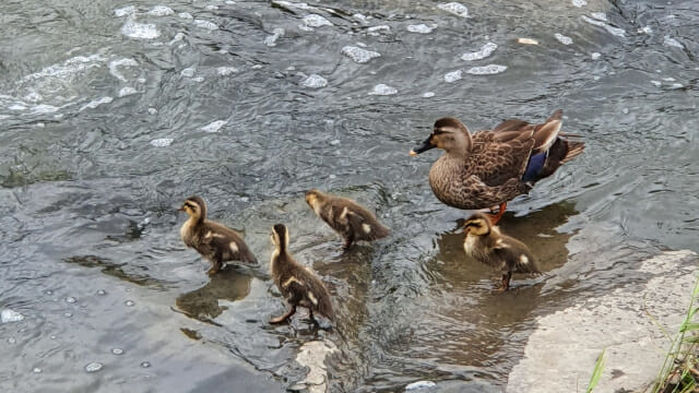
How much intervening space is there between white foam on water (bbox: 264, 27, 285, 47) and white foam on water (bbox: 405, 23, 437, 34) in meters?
1.50

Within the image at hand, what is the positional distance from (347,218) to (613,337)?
212 centimetres

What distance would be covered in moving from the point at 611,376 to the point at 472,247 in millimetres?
1606

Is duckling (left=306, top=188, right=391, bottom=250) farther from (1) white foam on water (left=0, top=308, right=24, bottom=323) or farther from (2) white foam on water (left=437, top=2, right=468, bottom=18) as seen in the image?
(2) white foam on water (left=437, top=2, right=468, bottom=18)

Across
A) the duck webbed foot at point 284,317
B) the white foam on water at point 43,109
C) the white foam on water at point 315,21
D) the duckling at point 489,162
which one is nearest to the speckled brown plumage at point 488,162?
the duckling at point 489,162

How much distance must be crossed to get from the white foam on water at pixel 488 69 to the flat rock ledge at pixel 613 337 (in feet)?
12.5

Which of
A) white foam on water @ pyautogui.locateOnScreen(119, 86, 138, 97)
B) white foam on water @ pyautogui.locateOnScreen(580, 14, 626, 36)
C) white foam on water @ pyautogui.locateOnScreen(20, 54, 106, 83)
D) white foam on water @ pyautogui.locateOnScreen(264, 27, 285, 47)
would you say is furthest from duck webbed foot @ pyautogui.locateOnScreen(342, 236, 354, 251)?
white foam on water @ pyautogui.locateOnScreen(580, 14, 626, 36)

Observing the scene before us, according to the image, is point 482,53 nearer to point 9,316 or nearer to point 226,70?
point 226,70

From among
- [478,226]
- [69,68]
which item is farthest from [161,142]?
[478,226]

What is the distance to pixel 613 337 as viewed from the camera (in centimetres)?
526

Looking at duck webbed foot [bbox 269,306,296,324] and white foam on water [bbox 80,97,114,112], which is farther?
white foam on water [bbox 80,97,114,112]

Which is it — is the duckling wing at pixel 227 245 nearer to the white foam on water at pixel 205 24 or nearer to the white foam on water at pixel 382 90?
the white foam on water at pixel 382 90

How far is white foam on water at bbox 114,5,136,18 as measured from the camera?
10.4 metres

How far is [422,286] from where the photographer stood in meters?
6.16

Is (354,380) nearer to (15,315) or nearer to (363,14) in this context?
(15,315)
